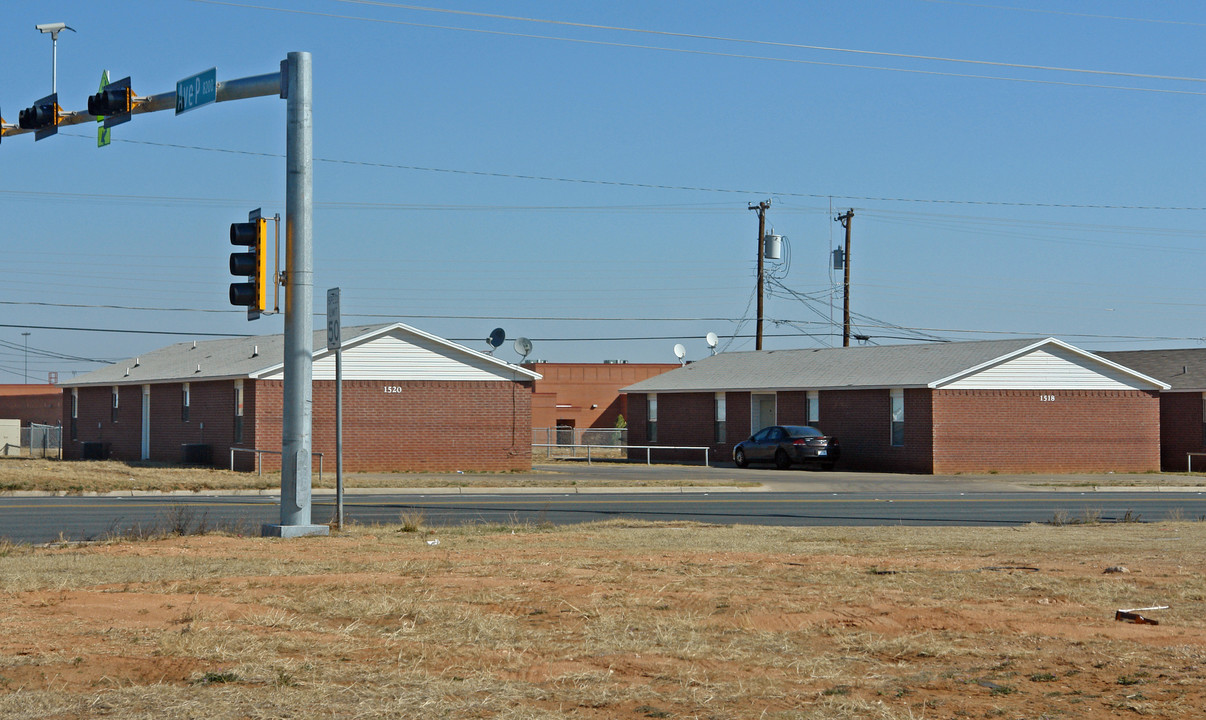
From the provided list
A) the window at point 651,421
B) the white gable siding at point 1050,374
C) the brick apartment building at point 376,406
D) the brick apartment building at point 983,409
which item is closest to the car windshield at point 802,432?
the brick apartment building at point 983,409

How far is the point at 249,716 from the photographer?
6.38 metres

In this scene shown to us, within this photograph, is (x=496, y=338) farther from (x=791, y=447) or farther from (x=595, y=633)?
(x=595, y=633)

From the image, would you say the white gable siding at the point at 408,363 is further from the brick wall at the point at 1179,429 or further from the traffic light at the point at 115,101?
the brick wall at the point at 1179,429

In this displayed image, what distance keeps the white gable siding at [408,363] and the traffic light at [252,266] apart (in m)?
22.4

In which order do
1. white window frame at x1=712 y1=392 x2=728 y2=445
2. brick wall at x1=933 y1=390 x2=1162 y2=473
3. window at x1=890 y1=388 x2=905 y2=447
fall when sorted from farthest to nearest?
white window frame at x1=712 y1=392 x2=728 y2=445
window at x1=890 y1=388 x2=905 y2=447
brick wall at x1=933 y1=390 x2=1162 y2=473

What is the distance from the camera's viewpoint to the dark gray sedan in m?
43.2

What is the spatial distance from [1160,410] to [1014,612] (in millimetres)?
42340

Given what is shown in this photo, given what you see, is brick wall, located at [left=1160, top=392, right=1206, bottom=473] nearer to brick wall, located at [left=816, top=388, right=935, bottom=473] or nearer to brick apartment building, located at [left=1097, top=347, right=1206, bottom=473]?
brick apartment building, located at [left=1097, top=347, right=1206, bottom=473]

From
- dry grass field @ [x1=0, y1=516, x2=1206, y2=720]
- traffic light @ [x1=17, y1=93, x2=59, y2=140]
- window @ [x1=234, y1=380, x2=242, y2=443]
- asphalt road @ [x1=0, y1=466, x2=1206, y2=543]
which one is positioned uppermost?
traffic light @ [x1=17, y1=93, x2=59, y2=140]

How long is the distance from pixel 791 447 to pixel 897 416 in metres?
3.90

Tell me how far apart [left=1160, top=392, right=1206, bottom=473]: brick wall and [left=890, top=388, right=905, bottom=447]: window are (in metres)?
11.3

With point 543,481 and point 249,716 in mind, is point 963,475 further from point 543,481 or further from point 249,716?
point 249,716

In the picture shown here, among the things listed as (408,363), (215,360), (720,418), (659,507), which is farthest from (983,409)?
(215,360)

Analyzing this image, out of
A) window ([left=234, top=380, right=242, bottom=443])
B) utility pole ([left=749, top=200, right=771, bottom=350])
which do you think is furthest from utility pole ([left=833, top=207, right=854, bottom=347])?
window ([left=234, top=380, right=242, bottom=443])
